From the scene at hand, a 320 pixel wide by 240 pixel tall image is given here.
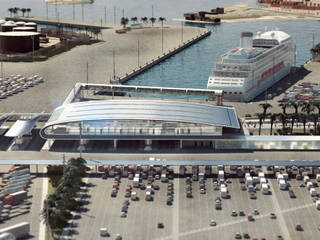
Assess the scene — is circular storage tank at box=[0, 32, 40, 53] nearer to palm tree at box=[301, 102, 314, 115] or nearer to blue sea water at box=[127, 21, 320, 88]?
blue sea water at box=[127, 21, 320, 88]

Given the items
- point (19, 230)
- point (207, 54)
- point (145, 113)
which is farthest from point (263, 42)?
point (19, 230)

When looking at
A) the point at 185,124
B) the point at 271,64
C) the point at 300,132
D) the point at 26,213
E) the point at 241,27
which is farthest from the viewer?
the point at 241,27

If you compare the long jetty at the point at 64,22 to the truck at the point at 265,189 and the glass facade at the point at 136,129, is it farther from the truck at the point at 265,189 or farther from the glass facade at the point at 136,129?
the truck at the point at 265,189

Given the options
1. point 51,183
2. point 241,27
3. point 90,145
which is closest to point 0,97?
point 90,145

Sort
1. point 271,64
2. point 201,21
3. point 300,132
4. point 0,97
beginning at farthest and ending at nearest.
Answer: point 201,21, point 271,64, point 0,97, point 300,132

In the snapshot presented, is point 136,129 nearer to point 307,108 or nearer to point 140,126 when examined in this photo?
point 140,126

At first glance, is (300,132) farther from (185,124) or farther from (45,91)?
(45,91)
